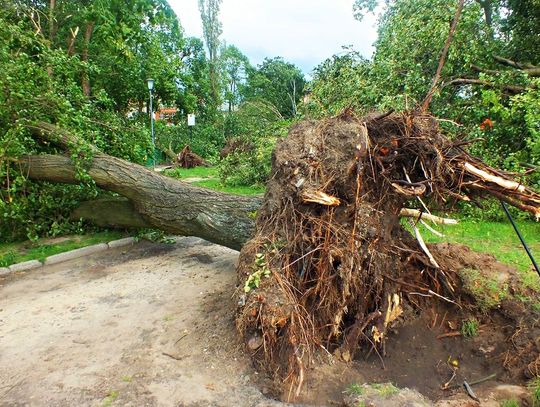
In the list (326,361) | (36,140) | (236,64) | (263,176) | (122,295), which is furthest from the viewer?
(236,64)

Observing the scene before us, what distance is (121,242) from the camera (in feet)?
23.9

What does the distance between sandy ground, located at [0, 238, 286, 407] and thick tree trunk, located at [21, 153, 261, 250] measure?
551 mm

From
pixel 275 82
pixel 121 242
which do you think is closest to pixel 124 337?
pixel 121 242

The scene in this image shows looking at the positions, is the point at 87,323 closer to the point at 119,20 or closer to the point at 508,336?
the point at 508,336

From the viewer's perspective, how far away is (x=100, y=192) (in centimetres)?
782

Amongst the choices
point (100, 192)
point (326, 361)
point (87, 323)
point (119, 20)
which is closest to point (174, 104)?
point (119, 20)

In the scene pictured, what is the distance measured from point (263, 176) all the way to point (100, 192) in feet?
15.9

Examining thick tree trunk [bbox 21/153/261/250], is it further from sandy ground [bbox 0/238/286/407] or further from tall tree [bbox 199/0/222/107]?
tall tree [bbox 199/0/222/107]

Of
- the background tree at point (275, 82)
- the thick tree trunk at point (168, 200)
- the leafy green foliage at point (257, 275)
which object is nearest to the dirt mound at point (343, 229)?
the leafy green foliage at point (257, 275)

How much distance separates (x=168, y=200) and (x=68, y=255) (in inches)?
72.3

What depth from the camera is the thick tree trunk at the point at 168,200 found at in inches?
224

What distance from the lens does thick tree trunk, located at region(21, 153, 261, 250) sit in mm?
5688

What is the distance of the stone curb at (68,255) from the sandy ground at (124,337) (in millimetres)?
182

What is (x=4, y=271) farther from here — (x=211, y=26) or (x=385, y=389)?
(x=211, y=26)
